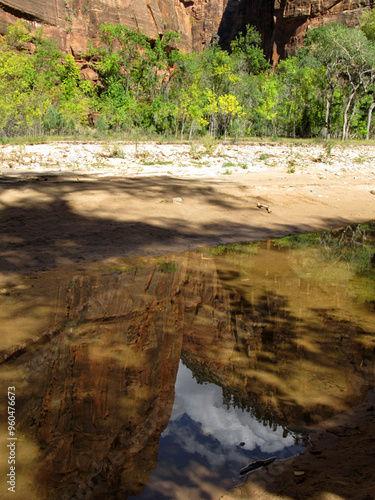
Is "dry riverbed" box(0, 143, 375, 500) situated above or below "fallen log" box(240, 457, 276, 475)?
above

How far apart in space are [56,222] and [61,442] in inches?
197

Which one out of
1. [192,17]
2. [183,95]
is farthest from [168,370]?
[192,17]

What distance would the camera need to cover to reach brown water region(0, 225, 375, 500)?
7.06 feet

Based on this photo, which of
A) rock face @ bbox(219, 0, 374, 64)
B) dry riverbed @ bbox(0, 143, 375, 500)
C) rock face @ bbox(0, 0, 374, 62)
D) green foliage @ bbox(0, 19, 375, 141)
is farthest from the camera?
rock face @ bbox(219, 0, 374, 64)

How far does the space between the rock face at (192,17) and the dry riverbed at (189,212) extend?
101 ft

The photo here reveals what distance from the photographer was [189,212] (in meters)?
8.16

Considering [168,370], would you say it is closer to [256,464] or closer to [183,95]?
[256,464]

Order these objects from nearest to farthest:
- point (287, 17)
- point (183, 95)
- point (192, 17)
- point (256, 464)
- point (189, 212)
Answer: point (256, 464)
point (189, 212)
point (183, 95)
point (287, 17)
point (192, 17)

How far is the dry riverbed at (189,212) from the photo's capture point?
6.78 feet

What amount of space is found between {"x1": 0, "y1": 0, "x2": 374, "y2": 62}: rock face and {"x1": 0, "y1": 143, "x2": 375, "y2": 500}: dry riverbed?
101 feet

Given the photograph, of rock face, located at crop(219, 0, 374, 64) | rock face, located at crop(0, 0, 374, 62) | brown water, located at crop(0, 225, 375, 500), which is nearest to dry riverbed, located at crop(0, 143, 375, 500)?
brown water, located at crop(0, 225, 375, 500)

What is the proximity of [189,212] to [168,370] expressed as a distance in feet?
17.2

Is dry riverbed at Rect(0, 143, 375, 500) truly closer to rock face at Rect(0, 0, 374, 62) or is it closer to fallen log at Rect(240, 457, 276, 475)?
fallen log at Rect(240, 457, 276, 475)

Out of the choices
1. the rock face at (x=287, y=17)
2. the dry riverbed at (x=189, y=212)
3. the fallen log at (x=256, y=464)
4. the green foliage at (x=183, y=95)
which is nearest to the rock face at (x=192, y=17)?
the rock face at (x=287, y=17)
